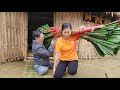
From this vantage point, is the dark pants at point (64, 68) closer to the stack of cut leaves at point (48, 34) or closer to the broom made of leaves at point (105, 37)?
the broom made of leaves at point (105, 37)

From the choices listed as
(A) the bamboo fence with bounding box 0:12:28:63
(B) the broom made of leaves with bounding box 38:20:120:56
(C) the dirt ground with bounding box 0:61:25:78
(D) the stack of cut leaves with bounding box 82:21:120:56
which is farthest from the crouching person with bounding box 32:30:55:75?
(A) the bamboo fence with bounding box 0:12:28:63

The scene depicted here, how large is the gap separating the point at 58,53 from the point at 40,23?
13.0ft

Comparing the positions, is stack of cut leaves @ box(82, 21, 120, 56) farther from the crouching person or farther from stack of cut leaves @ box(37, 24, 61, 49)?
the crouching person

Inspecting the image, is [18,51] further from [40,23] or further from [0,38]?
[40,23]

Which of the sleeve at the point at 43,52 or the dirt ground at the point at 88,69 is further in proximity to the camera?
the dirt ground at the point at 88,69

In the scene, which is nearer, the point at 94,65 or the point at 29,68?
the point at 29,68

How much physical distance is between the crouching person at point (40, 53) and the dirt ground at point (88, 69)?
0.19m

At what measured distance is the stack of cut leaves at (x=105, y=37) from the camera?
6.98 metres

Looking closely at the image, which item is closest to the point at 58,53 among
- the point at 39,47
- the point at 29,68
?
the point at 39,47

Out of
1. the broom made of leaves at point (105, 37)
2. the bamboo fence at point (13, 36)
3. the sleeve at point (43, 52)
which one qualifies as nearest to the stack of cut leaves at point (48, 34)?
the sleeve at point (43, 52)

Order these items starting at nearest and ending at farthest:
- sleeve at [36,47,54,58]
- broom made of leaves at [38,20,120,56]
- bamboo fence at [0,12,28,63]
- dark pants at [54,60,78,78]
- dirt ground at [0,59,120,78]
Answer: broom made of leaves at [38,20,120,56]
dark pants at [54,60,78,78]
sleeve at [36,47,54,58]
dirt ground at [0,59,120,78]
bamboo fence at [0,12,28,63]

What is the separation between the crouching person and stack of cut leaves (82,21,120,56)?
40.0 inches

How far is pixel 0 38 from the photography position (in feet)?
28.3

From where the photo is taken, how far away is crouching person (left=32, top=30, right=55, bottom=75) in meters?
7.44
